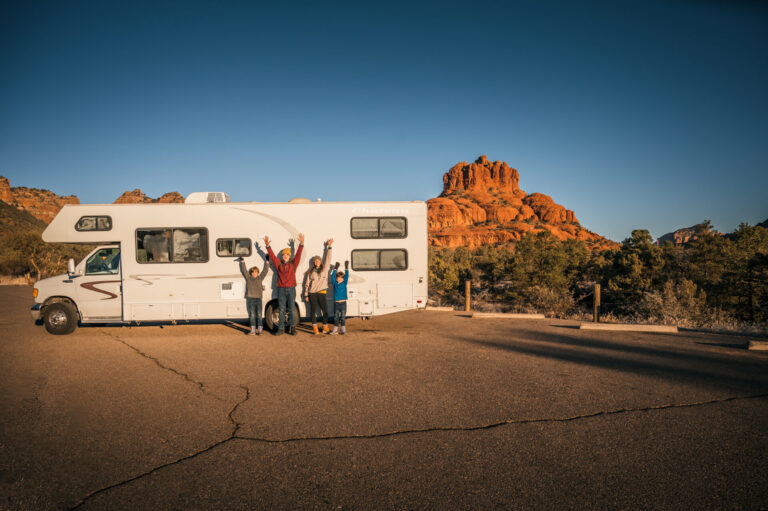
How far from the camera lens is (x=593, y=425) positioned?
4211 mm

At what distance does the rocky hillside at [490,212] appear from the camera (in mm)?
109000

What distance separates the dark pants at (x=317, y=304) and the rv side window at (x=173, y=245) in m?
2.82

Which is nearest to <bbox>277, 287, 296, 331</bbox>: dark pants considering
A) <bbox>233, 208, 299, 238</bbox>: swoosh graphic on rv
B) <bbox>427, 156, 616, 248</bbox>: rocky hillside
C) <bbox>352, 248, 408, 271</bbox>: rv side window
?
<bbox>233, 208, 299, 238</bbox>: swoosh graphic on rv

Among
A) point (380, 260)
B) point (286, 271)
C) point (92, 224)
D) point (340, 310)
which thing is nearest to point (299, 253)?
point (286, 271)

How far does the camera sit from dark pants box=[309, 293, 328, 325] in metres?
9.36

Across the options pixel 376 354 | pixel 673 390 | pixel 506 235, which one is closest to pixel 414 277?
pixel 376 354

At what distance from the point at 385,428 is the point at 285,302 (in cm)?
564

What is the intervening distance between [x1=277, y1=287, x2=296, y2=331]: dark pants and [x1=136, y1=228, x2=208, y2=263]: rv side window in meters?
2.18

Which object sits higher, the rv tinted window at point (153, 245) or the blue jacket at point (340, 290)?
the rv tinted window at point (153, 245)

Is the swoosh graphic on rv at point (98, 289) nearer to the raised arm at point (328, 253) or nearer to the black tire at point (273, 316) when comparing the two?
the black tire at point (273, 316)

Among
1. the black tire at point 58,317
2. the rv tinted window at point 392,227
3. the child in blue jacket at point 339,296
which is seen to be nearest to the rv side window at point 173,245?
the black tire at point 58,317

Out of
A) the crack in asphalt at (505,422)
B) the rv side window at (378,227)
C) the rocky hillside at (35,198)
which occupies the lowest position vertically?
the crack in asphalt at (505,422)

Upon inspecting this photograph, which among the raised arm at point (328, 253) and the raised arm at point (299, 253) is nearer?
the raised arm at point (299, 253)

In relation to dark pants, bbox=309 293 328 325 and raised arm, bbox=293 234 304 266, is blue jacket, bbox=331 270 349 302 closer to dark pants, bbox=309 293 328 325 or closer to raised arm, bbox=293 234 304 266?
dark pants, bbox=309 293 328 325
